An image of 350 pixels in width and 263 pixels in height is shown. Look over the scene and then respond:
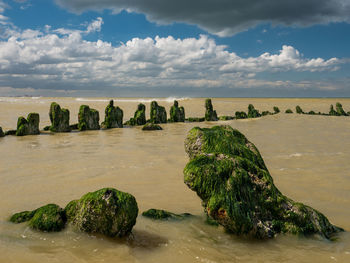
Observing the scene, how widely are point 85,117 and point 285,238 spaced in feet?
54.0

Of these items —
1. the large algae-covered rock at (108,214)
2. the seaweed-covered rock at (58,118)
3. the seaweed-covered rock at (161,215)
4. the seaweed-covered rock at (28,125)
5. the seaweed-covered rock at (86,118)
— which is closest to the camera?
the large algae-covered rock at (108,214)

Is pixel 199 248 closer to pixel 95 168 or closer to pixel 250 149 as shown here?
pixel 250 149

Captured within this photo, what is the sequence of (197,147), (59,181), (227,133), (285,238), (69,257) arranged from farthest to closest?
1. (59,181)
2. (227,133)
3. (197,147)
4. (285,238)
5. (69,257)

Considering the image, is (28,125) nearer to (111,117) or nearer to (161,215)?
(111,117)

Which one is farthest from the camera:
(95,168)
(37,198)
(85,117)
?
(85,117)

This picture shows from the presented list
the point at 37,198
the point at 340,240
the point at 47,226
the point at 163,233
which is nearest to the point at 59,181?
the point at 37,198

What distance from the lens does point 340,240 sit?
420 cm

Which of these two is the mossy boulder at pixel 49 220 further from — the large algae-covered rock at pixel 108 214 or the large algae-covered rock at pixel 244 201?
the large algae-covered rock at pixel 244 201

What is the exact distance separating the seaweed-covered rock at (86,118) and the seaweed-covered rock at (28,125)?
9.10ft

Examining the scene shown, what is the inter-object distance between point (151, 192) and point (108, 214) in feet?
8.31

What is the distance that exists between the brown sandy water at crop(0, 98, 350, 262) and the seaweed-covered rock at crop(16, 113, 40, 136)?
2158mm

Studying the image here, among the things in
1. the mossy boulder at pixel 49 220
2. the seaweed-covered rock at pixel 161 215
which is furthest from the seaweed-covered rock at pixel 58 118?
the seaweed-covered rock at pixel 161 215

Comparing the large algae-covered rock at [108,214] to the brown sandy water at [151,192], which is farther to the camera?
the large algae-covered rock at [108,214]

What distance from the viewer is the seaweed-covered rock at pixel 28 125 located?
15.9 meters
